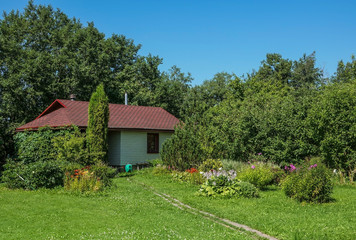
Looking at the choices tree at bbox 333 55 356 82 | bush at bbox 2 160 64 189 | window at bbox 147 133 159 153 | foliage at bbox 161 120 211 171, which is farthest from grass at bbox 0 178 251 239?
Result: tree at bbox 333 55 356 82

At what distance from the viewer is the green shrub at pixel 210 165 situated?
1466cm

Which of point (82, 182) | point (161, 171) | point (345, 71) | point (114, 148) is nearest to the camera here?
point (82, 182)

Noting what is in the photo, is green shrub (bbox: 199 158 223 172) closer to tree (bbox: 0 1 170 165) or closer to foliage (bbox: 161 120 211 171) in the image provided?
foliage (bbox: 161 120 211 171)

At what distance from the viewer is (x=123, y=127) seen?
828 inches

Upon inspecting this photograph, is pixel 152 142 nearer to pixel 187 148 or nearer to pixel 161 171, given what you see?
pixel 161 171

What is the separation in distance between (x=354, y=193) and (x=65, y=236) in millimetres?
9591

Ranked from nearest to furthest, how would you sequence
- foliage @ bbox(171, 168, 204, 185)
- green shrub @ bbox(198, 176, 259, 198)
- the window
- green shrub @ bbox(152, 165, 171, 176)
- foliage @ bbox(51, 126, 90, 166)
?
green shrub @ bbox(198, 176, 259, 198) → foliage @ bbox(171, 168, 204, 185) → foliage @ bbox(51, 126, 90, 166) → green shrub @ bbox(152, 165, 171, 176) → the window

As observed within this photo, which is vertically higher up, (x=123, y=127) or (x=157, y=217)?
(x=123, y=127)

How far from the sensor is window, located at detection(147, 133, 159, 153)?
917 inches

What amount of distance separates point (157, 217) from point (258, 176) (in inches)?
220

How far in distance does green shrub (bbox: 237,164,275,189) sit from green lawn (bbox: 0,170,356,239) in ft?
2.67

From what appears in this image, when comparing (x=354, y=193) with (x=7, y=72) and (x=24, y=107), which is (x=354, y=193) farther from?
(x=7, y=72)

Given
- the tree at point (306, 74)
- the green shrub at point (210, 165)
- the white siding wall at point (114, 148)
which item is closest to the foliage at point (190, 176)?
the green shrub at point (210, 165)

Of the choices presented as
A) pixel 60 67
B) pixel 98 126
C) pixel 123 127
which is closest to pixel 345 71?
pixel 123 127
